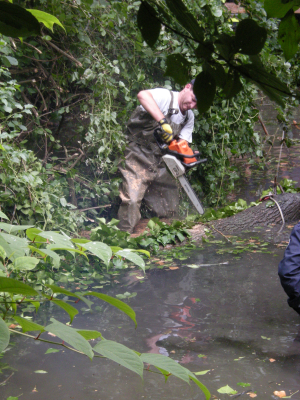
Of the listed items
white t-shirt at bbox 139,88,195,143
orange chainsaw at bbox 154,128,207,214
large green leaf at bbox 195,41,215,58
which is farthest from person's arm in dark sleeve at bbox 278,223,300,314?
white t-shirt at bbox 139,88,195,143

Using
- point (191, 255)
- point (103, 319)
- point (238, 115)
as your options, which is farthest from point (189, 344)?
point (238, 115)

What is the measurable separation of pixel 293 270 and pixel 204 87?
2178 millimetres

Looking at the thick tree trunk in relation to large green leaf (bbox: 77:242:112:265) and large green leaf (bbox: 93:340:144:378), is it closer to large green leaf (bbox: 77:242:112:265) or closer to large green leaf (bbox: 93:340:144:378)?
large green leaf (bbox: 77:242:112:265)

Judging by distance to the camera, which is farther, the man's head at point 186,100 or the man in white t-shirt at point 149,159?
the man in white t-shirt at point 149,159

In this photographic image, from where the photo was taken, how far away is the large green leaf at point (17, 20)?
0.58 metres

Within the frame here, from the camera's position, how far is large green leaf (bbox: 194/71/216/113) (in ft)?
2.05

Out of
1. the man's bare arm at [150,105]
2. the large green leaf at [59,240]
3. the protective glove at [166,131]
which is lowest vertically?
the protective glove at [166,131]

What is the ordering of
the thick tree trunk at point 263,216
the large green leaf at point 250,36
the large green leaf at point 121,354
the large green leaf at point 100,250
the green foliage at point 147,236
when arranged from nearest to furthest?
the large green leaf at point 250,36 < the large green leaf at point 121,354 < the large green leaf at point 100,250 < the green foliage at point 147,236 < the thick tree trunk at point 263,216

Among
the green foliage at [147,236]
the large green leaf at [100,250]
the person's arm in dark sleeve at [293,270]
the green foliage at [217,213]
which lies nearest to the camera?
the large green leaf at [100,250]

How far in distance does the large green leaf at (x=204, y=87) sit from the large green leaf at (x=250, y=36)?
0.25 feet

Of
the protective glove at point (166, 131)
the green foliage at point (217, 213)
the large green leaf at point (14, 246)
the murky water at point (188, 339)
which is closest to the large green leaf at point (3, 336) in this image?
the large green leaf at point (14, 246)

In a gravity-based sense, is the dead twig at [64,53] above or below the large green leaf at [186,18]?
below

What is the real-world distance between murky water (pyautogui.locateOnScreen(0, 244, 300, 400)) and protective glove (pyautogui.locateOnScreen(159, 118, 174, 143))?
173 centimetres

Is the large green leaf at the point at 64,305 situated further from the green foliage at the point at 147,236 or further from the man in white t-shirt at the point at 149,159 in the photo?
the man in white t-shirt at the point at 149,159
